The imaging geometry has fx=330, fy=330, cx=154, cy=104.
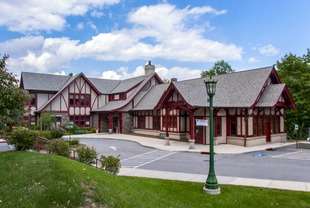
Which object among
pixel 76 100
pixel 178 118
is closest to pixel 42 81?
pixel 76 100

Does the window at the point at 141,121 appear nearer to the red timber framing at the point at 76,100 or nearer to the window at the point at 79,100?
the red timber framing at the point at 76,100

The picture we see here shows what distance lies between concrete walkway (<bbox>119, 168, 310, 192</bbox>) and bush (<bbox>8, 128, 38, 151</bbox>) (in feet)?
16.6

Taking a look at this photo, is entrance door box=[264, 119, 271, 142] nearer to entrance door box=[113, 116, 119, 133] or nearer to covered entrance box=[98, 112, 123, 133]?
covered entrance box=[98, 112, 123, 133]

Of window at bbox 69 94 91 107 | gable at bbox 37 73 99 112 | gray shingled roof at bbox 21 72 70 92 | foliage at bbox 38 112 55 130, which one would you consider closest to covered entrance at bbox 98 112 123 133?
window at bbox 69 94 91 107

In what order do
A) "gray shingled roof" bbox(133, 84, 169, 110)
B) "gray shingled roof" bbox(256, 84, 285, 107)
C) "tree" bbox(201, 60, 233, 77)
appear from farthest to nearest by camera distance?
"tree" bbox(201, 60, 233, 77) < "gray shingled roof" bbox(133, 84, 169, 110) < "gray shingled roof" bbox(256, 84, 285, 107)

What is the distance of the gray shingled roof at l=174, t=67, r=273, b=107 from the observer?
2855 centimetres

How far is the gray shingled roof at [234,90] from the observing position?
28547 mm

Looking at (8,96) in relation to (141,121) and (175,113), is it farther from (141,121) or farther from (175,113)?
(141,121)

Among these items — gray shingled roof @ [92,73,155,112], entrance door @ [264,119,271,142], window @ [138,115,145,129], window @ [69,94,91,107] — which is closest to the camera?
entrance door @ [264,119,271,142]

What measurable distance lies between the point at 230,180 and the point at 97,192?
280 inches

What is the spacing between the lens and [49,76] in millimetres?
48188

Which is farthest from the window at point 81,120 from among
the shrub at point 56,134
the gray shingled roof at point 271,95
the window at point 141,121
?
the gray shingled roof at point 271,95

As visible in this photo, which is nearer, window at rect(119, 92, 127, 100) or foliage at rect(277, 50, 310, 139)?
foliage at rect(277, 50, 310, 139)

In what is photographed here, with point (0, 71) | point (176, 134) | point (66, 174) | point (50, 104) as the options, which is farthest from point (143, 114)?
point (66, 174)
